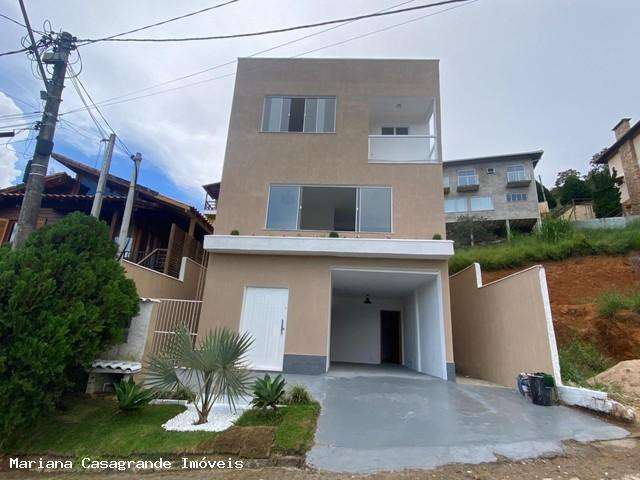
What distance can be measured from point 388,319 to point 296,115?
9.35 meters

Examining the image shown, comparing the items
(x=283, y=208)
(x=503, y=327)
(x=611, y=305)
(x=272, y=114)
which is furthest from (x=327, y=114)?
(x=611, y=305)

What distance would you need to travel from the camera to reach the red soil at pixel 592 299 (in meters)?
8.88

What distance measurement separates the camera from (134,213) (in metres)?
12.1

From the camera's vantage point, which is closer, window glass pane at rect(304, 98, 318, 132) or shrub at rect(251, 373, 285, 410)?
shrub at rect(251, 373, 285, 410)

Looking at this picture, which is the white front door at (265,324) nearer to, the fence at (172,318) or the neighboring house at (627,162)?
the fence at (172,318)

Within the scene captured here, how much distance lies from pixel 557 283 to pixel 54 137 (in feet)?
51.6

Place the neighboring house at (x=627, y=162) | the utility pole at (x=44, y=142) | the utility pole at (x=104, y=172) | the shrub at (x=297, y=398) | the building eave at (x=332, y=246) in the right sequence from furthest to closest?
the neighboring house at (x=627, y=162)
the building eave at (x=332, y=246)
the utility pole at (x=104, y=172)
the utility pole at (x=44, y=142)
the shrub at (x=297, y=398)

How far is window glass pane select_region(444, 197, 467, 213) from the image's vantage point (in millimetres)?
29219

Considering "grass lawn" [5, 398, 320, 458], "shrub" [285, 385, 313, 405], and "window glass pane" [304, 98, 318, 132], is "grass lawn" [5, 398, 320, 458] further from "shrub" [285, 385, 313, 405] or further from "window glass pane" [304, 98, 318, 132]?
"window glass pane" [304, 98, 318, 132]

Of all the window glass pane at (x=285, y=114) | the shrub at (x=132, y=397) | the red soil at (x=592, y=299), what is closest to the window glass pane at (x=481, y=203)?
the red soil at (x=592, y=299)

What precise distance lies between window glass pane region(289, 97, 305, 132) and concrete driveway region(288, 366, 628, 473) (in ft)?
24.9

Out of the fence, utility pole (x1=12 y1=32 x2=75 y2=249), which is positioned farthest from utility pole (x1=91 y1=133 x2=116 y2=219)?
the fence

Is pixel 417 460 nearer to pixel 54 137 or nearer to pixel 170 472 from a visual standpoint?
pixel 170 472

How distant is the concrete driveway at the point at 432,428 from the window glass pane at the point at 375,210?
168 inches
